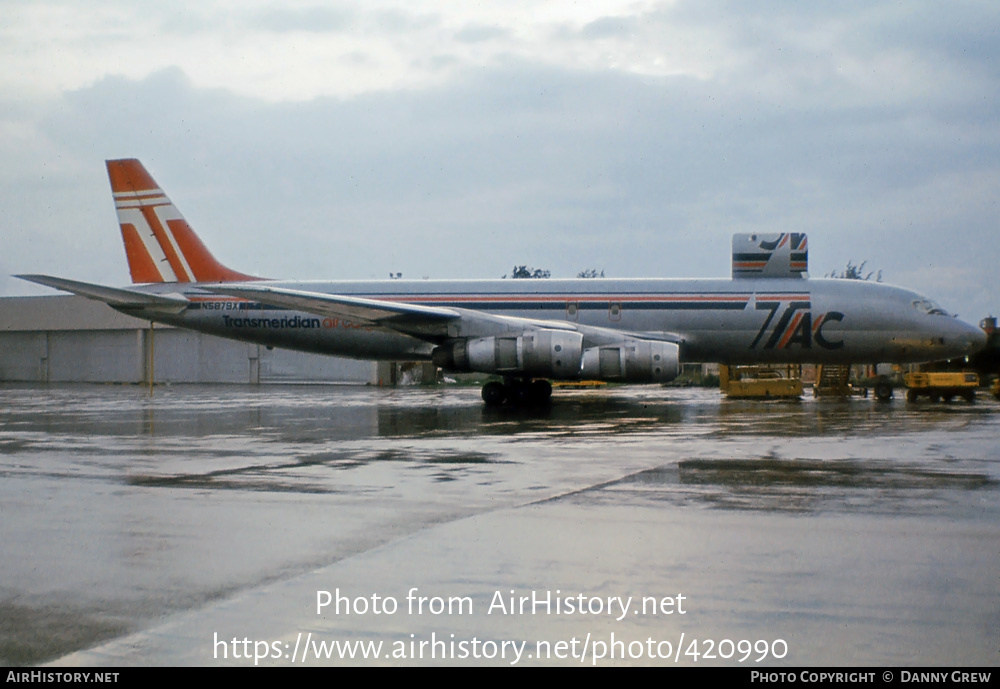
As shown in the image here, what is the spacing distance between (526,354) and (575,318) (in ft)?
10.1

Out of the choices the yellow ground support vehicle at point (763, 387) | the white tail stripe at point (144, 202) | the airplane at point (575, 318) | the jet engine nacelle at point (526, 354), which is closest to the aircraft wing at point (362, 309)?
the airplane at point (575, 318)

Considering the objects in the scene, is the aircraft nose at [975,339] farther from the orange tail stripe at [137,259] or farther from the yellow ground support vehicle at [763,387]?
the orange tail stripe at [137,259]

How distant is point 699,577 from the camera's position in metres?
5.45

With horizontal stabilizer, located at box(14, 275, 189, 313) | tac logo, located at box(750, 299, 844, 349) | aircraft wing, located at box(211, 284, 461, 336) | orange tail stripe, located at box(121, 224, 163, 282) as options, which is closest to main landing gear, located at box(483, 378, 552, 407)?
aircraft wing, located at box(211, 284, 461, 336)

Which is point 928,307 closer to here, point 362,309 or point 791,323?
point 791,323

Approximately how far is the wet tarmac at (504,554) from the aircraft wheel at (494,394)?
9863mm

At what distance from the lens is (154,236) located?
87.1ft

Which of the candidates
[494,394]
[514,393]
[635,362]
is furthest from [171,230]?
[635,362]

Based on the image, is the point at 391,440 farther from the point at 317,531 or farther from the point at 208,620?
the point at 208,620

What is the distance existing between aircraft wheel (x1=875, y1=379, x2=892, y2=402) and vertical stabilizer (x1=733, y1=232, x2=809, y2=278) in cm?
352

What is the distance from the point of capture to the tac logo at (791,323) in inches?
909

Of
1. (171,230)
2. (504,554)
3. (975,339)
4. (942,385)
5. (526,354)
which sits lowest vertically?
(504,554)

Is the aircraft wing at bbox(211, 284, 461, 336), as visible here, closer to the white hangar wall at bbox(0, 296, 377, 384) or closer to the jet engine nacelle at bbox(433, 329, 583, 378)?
the jet engine nacelle at bbox(433, 329, 583, 378)
